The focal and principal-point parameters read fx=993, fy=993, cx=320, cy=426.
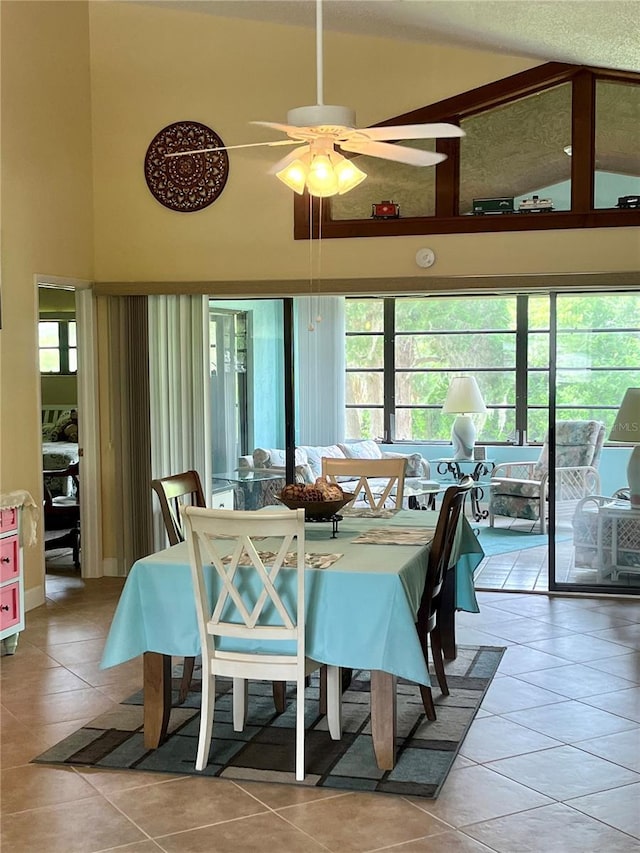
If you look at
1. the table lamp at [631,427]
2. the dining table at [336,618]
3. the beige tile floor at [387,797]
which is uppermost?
the table lamp at [631,427]

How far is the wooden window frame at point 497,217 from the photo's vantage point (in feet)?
20.4

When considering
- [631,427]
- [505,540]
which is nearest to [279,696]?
[631,427]

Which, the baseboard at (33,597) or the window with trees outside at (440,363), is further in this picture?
the window with trees outside at (440,363)

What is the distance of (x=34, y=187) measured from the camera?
629 cm

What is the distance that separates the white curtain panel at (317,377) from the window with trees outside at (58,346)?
357 cm

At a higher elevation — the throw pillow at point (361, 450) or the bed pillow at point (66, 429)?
the bed pillow at point (66, 429)

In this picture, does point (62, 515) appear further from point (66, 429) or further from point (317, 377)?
point (66, 429)

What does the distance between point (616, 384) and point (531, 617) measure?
162cm

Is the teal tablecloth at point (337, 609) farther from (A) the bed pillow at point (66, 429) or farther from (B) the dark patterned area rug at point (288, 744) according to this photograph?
(A) the bed pillow at point (66, 429)

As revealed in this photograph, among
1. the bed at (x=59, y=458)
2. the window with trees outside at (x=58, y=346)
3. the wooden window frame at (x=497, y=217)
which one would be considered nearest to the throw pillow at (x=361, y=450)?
the bed at (x=59, y=458)

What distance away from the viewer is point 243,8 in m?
6.47

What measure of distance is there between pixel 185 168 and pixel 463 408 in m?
4.20

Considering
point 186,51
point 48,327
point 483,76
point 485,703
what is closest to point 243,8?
point 186,51

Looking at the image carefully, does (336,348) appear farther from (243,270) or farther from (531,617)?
(531,617)
